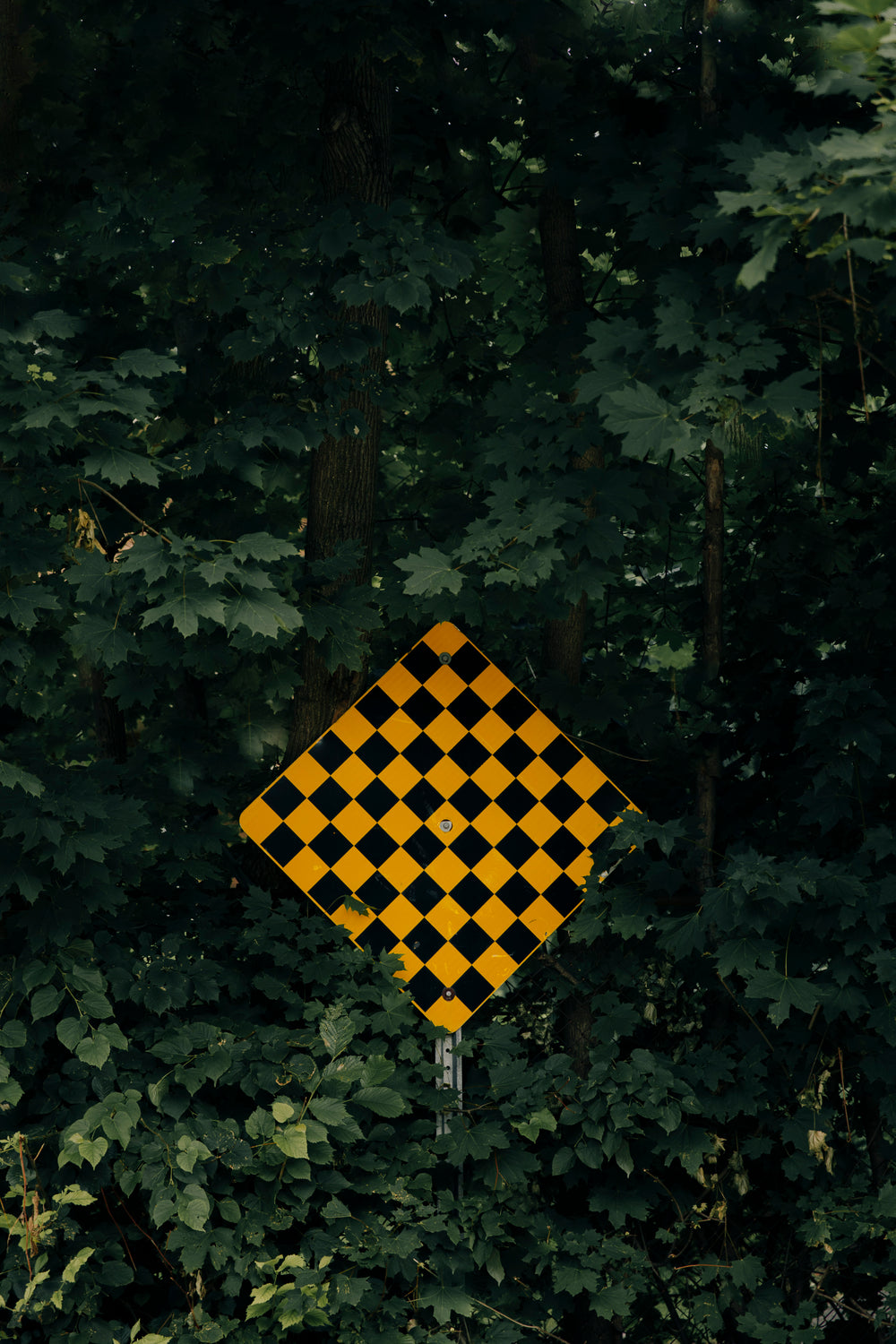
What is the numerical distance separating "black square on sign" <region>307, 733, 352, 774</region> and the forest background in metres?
0.31

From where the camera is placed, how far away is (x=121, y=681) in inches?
179

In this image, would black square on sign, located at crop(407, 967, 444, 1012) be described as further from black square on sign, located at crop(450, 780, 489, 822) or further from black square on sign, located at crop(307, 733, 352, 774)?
black square on sign, located at crop(307, 733, 352, 774)

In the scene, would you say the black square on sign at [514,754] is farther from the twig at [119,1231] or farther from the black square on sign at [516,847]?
the twig at [119,1231]

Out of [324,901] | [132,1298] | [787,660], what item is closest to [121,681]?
[324,901]

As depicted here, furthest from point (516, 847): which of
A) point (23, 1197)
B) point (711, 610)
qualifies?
point (23, 1197)

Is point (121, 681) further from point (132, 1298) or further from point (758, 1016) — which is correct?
point (758, 1016)

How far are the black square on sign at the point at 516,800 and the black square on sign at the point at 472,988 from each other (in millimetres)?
605

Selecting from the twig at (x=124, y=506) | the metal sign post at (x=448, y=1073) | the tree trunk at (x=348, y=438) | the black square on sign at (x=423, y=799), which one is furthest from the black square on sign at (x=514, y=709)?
the twig at (x=124, y=506)

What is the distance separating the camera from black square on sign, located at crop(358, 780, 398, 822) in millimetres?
4652

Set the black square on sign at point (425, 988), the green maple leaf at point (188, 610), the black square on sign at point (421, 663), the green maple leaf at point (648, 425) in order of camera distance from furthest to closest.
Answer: the black square on sign at point (421, 663)
the black square on sign at point (425, 988)
the green maple leaf at point (188, 610)
the green maple leaf at point (648, 425)

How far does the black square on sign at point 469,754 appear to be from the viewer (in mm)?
4695

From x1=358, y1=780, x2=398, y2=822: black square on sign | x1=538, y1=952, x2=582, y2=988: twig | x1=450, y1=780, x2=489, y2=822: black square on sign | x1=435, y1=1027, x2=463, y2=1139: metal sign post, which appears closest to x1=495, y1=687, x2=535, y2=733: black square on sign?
x1=450, y1=780, x2=489, y2=822: black square on sign

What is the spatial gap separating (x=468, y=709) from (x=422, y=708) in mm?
178

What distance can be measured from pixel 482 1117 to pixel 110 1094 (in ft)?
4.40
